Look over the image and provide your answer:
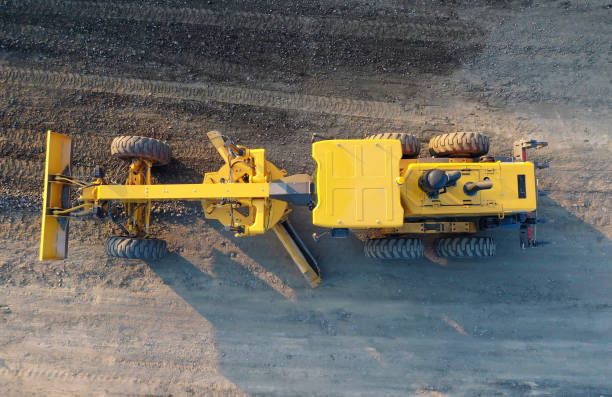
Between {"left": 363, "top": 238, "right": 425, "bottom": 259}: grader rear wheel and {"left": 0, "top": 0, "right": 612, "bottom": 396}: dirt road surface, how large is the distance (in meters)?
0.85

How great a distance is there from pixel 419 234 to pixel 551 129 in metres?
3.89

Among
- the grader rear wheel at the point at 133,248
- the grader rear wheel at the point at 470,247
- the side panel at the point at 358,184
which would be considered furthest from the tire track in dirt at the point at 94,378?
the grader rear wheel at the point at 470,247

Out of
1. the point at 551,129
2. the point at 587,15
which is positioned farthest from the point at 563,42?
the point at 551,129

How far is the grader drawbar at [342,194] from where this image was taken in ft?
19.1

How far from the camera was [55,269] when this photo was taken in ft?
26.0

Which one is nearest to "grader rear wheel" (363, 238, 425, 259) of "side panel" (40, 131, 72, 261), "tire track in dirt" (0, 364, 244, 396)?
"tire track in dirt" (0, 364, 244, 396)

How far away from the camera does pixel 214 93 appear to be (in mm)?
8125

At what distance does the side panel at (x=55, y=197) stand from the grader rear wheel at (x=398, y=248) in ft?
19.8

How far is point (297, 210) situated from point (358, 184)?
248 centimetres

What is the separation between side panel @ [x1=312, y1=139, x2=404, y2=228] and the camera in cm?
578

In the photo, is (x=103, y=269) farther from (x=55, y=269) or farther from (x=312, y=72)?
(x=312, y=72)

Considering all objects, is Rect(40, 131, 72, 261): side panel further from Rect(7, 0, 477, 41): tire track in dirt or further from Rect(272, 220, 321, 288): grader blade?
Rect(272, 220, 321, 288): grader blade

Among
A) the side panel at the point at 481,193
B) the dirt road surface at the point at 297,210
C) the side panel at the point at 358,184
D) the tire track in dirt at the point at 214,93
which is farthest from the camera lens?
the tire track in dirt at the point at 214,93

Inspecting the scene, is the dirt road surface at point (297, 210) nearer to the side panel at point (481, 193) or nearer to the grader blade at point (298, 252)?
the grader blade at point (298, 252)
